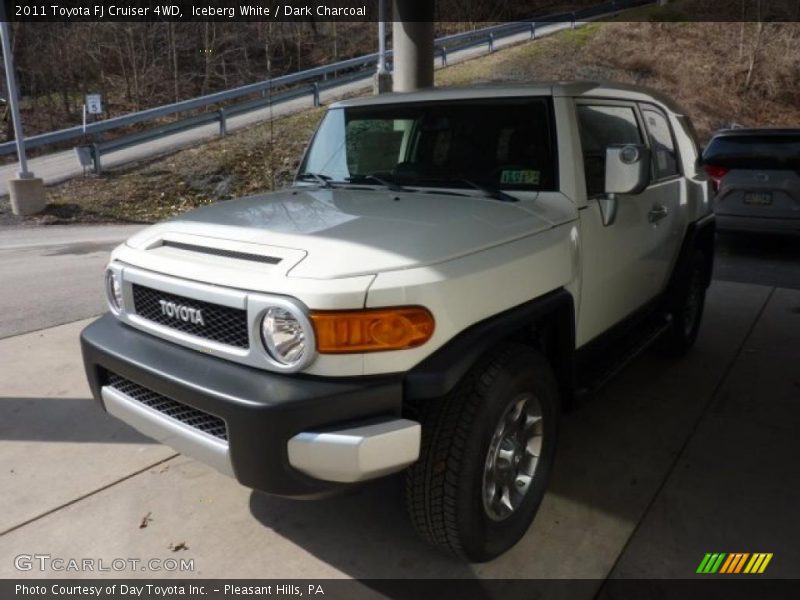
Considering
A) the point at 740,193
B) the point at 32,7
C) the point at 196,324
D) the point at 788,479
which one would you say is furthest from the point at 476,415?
the point at 32,7

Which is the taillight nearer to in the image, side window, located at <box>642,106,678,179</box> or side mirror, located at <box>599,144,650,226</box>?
side window, located at <box>642,106,678,179</box>

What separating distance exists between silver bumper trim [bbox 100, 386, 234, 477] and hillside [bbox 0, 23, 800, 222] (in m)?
11.4

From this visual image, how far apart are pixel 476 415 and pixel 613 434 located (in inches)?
68.4

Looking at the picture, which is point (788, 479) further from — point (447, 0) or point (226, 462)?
point (447, 0)

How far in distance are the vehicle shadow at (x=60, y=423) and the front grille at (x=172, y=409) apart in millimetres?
902

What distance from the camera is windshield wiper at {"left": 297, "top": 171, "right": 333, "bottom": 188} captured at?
3793 mm

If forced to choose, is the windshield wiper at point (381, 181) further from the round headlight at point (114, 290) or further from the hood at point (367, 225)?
the round headlight at point (114, 290)

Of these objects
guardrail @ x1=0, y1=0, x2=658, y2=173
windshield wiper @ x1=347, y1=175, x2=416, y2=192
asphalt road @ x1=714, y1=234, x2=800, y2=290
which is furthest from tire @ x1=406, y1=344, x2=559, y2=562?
guardrail @ x1=0, y1=0, x2=658, y2=173

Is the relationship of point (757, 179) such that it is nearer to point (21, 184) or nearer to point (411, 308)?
point (411, 308)

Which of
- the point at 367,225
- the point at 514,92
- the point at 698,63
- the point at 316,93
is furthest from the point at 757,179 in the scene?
the point at 698,63

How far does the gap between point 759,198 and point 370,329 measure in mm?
7854

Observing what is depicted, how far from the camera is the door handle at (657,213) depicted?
401 cm

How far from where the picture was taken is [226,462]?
2.36 m

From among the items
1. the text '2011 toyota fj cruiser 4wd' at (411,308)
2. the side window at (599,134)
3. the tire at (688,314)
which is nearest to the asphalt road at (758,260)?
the tire at (688,314)
